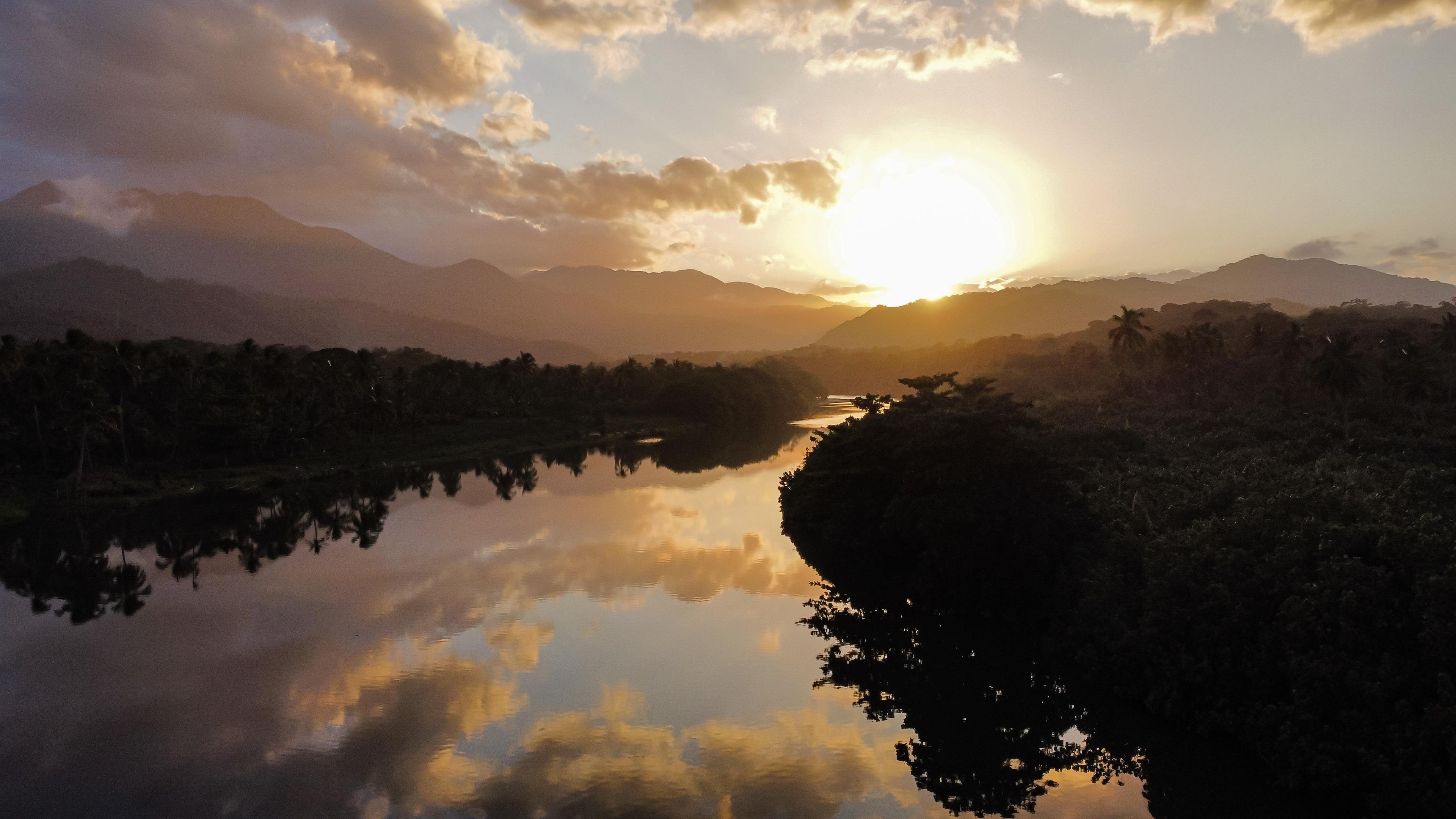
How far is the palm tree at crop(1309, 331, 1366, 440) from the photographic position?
59531mm

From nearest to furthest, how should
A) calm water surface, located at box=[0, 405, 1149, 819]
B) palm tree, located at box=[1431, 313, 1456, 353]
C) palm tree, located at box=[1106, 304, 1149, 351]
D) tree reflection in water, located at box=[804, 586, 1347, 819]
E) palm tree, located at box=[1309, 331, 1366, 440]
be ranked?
tree reflection in water, located at box=[804, 586, 1347, 819] < calm water surface, located at box=[0, 405, 1149, 819] < palm tree, located at box=[1309, 331, 1366, 440] < palm tree, located at box=[1431, 313, 1456, 353] < palm tree, located at box=[1106, 304, 1149, 351]

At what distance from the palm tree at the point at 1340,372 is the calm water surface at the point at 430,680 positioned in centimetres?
4341

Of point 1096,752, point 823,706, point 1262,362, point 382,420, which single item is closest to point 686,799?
point 823,706

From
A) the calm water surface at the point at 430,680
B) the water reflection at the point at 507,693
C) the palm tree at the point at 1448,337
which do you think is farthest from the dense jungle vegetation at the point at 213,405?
the palm tree at the point at 1448,337

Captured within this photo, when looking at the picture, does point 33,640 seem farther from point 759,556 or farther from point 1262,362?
point 1262,362

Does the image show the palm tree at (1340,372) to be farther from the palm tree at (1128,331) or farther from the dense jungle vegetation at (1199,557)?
Result: the palm tree at (1128,331)

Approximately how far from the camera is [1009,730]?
21391mm

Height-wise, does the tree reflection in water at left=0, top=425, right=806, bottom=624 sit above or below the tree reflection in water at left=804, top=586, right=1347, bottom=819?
above

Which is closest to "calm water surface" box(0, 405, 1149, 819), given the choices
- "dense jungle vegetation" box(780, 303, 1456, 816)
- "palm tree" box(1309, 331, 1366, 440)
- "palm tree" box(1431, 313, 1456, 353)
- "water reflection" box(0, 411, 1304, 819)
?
"water reflection" box(0, 411, 1304, 819)

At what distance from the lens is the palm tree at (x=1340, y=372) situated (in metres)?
59.5

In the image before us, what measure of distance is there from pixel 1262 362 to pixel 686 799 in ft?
298

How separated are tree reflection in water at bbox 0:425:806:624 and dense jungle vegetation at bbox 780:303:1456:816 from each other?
27189mm

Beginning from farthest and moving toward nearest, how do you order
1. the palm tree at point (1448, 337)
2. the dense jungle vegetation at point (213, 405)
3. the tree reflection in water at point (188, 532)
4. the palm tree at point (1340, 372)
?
the palm tree at point (1448, 337)
the palm tree at point (1340, 372)
the dense jungle vegetation at point (213, 405)
the tree reflection in water at point (188, 532)

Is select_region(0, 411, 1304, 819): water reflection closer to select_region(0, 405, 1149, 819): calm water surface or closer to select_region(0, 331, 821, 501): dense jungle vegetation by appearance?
select_region(0, 405, 1149, 819): calm water surface
